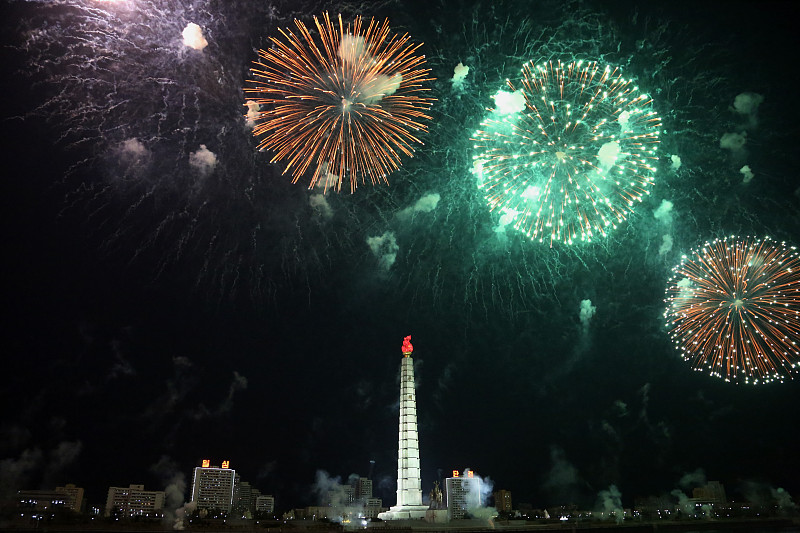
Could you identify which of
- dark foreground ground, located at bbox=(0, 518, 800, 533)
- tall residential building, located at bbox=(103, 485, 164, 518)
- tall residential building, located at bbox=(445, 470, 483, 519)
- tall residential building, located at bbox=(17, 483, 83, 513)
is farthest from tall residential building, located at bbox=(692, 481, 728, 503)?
tall residential building, located at bbox=(17, 483, 83, 513)

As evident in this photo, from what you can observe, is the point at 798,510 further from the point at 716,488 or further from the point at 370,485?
the point at 370,485

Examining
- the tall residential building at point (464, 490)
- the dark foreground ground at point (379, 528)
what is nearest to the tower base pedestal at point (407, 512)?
the dark foreground ground at point (379, 528)

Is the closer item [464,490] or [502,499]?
[464,490]

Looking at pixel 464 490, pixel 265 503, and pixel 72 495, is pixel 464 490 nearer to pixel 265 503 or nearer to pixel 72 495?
pixel 265 503

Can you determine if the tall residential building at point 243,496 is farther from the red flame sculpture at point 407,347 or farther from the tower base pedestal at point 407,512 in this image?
the red flame sculpture at point 407,347

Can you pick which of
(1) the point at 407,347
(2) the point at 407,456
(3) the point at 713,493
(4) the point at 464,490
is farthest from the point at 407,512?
(3) the point at 713,493
